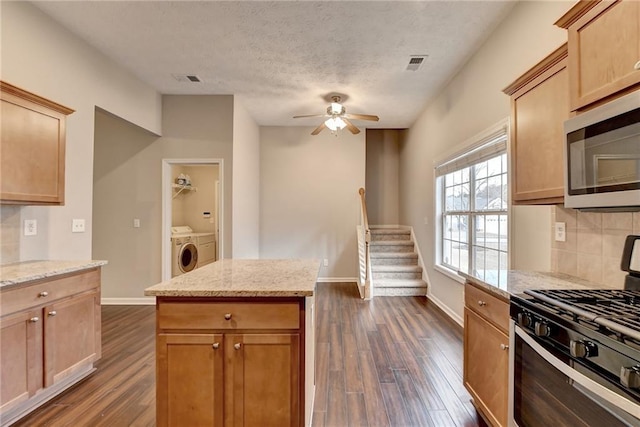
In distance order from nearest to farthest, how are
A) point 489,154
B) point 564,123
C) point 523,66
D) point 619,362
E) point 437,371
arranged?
1. point 619,362
2. point 564,123
3. point 523,66
4. point 437,371
5. point 489,154

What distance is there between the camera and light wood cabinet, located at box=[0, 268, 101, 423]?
5.65 feet

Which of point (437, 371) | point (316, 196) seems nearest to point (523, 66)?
point (437, 371)

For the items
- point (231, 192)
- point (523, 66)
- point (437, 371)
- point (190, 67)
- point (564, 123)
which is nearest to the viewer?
point (564, 123)

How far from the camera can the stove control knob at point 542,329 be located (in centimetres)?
117

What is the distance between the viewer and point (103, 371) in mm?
2457

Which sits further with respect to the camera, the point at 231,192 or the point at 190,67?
the point at 231,192

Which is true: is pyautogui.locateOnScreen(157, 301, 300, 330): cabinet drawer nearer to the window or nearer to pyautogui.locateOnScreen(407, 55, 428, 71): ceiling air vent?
the window

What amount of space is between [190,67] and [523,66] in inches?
130

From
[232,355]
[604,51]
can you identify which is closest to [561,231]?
[604,51]

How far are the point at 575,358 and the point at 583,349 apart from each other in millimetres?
66

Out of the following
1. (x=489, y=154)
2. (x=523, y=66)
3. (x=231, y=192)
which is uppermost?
(x=523, y=66)

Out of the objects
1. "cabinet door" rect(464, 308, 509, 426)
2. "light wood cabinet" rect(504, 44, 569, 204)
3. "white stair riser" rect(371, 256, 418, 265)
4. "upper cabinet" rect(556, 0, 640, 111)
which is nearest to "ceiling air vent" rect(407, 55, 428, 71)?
"light wood cabinet" rect(504, 44, 569, 204)

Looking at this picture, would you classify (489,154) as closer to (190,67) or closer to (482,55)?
(482,55)

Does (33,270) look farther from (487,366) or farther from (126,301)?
(487,366)
